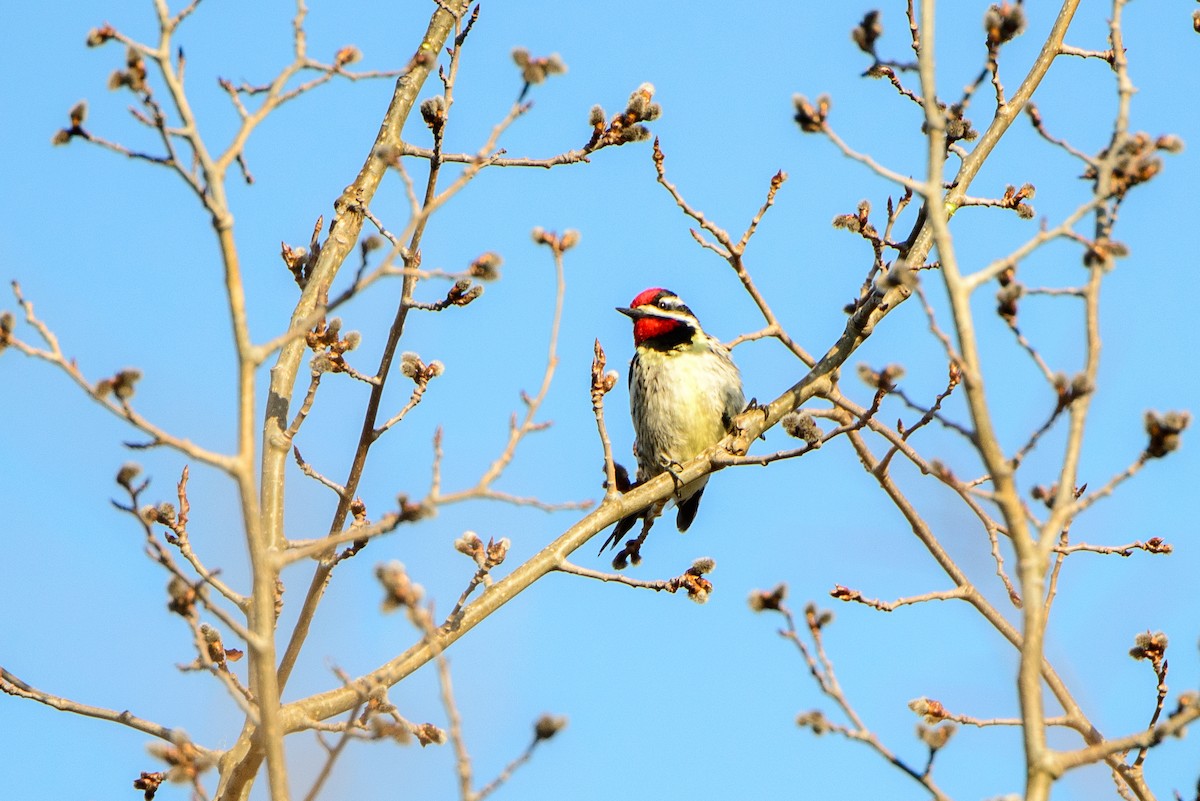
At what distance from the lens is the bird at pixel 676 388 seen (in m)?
7.53

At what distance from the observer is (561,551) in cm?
474

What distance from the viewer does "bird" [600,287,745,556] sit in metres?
7.53

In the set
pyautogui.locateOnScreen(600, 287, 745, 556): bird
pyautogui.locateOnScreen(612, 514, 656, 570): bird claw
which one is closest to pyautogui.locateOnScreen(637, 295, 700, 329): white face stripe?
pyautogui.locateOnScreen(600, 287, 745, 556): bird

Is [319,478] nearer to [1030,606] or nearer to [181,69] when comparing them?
[181,69]

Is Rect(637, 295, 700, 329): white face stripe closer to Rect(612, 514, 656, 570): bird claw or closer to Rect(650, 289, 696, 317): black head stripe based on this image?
Rect(650, 289, 696, 317): black head stripe

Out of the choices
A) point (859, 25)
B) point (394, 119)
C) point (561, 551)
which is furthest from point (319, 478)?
point (859, 25)

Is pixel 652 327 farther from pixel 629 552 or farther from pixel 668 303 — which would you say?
pixel 629 552

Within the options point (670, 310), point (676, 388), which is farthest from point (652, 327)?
point (676, 388)

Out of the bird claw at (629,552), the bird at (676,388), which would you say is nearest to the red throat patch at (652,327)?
the bird at (676,388)

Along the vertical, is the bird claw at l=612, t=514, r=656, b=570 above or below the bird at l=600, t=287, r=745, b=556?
below

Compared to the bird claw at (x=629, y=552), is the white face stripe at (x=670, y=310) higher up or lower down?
higher up

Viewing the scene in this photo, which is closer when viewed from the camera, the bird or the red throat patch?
the bird

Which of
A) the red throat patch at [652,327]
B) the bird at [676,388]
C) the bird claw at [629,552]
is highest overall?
the red throat patch at [652,327]

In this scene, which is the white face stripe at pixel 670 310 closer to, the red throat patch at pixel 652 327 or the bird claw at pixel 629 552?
the red throat patch at pixel 652 327
